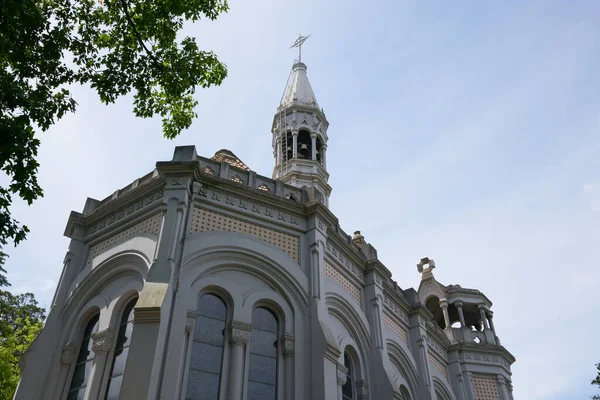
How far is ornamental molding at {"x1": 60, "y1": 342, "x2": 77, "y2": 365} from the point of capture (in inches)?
604

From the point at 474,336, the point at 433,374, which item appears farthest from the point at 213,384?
the point at 474,336

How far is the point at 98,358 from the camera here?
14.6 meters

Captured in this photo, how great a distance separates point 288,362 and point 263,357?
0.70 metres

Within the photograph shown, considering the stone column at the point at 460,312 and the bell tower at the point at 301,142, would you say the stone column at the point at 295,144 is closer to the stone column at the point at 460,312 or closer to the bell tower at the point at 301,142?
the bell tower at the point at 301,142

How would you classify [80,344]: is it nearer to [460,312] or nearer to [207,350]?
[207,350]

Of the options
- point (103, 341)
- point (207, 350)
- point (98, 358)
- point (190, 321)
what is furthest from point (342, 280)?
point (98, 358)

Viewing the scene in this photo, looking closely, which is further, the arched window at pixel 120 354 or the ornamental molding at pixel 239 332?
the ornamental molding at pixel 239 332

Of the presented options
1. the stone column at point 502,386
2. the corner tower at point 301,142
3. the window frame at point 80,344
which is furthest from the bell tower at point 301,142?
the window frame at point 80,344

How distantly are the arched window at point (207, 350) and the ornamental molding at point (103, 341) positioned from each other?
7.87 feet

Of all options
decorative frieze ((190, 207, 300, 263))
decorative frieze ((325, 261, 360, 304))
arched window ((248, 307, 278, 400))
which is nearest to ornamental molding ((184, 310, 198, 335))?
arched window ((248, 307, 278, 400))

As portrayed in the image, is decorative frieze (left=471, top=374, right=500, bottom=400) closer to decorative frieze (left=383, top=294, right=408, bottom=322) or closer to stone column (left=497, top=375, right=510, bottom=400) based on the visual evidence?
stone column (left=497, top=375, right=510, bottom=400)

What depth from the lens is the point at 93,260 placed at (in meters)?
17.0

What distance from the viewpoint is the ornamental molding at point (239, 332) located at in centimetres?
1465

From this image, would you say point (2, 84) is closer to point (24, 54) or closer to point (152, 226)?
point (24, 54)
